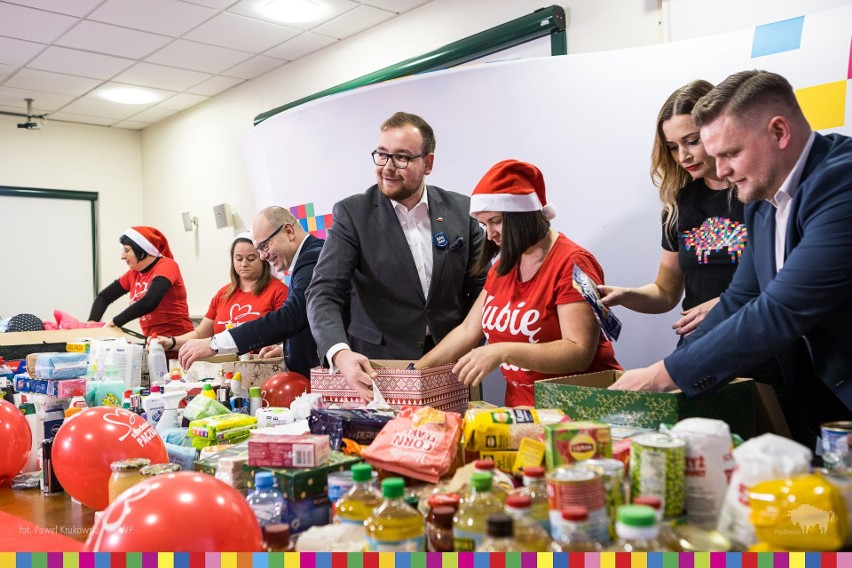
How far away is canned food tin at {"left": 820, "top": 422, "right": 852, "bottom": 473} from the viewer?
111 centimetres

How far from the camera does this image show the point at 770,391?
158 centimetres

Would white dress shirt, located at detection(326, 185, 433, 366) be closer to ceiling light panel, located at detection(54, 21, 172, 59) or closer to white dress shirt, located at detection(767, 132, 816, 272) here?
white dress shirt, located at detection(767, 132, 816, 272)

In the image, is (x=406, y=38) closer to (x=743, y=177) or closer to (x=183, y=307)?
(x=183, y=307)

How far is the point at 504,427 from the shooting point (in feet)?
4.64

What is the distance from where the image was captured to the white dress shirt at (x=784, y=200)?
157 cm

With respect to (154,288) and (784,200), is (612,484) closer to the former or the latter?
(784,200)

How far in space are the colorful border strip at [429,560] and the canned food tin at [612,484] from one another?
0.08 metres

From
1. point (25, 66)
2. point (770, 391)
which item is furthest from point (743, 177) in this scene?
point (25, 66)

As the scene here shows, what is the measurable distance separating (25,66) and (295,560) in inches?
275

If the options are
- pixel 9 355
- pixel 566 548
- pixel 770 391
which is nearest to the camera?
pixel 566 548

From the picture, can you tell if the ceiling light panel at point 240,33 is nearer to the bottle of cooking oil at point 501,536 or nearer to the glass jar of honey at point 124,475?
the glass jar of honey at point 124,475

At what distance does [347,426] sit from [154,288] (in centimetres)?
378

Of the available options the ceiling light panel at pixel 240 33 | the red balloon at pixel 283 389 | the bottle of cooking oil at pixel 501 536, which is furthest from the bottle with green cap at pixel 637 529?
the ceiling light panel at pixel 240 33

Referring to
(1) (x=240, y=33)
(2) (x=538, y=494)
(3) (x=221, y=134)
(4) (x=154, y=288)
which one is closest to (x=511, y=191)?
(2) (x=538, y=494)
